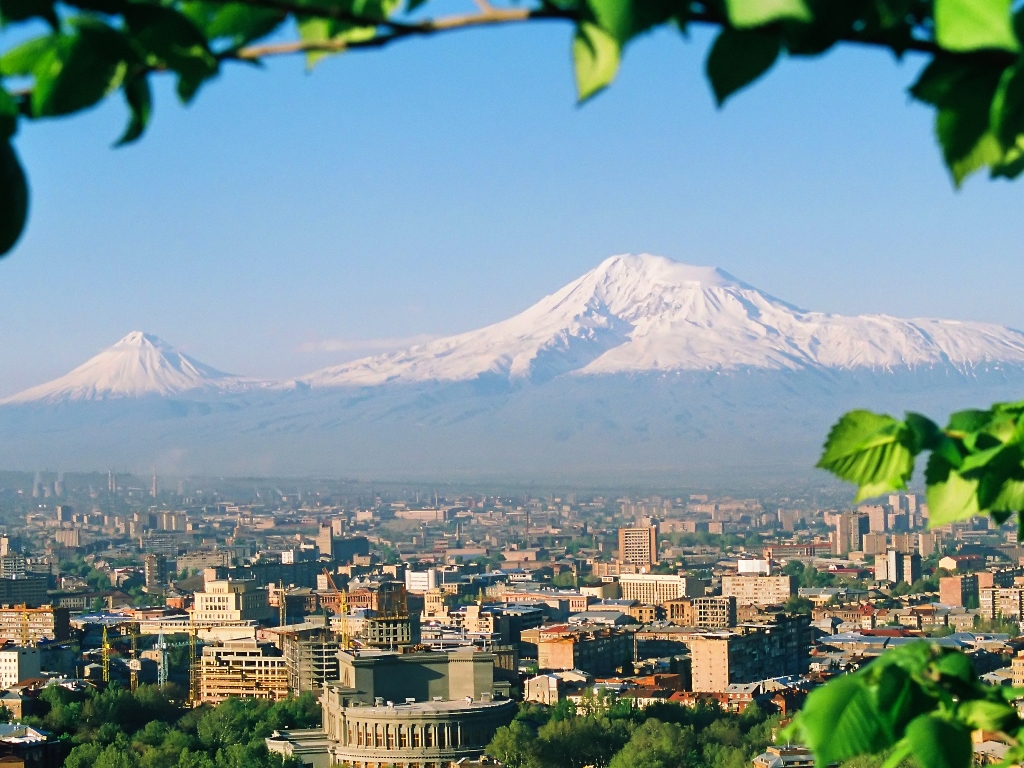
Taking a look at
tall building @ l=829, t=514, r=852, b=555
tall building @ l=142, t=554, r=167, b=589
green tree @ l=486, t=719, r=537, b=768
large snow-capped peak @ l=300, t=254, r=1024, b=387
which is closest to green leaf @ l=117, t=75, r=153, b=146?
green tree @ l=486, t=719, r=537, b=768

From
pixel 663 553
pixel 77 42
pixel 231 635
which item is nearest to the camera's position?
pixel 77 42

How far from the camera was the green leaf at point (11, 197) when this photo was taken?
667mm

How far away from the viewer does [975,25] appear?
0.65 m

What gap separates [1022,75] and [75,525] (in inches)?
3097

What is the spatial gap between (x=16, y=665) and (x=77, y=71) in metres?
28.6

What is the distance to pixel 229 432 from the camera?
110 metres

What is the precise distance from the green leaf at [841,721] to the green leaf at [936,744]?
0.02m

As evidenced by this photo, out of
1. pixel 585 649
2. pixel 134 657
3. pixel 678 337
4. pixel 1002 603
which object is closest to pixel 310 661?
pixel 585 649

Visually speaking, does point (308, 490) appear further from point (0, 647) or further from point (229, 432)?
point (0, 647)

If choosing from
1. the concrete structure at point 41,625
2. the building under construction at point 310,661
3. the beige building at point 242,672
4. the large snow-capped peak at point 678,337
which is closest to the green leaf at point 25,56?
the building under construction at point 310,661

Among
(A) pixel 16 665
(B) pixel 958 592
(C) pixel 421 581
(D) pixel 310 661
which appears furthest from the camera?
(C) pixel 421 581

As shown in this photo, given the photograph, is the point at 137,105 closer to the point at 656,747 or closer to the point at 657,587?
the point at 656,747

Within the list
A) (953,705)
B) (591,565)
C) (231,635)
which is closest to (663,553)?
(591,565)

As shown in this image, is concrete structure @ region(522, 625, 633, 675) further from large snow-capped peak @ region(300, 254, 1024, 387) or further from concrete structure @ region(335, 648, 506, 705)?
large snow-capped peak @ region(300, 254, 1024, 387)
